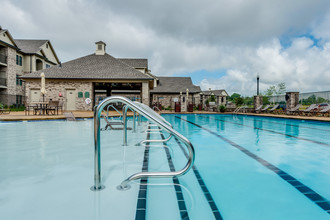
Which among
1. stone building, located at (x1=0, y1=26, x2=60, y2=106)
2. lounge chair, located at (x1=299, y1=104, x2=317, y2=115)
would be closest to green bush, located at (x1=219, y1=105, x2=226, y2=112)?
lounge chair, located at (x1=299, y1=104, x2=317, y2=115)

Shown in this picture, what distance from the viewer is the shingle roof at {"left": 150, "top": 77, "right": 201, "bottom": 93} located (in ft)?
106

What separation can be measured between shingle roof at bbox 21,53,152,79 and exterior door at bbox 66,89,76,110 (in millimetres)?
1533

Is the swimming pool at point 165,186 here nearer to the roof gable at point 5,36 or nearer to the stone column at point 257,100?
the stone column at point 257,100

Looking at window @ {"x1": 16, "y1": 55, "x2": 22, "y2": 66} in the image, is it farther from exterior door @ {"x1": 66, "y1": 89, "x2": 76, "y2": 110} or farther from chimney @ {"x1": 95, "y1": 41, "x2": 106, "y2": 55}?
exterior door @ {"x1": 66, "y1": 89, "x2": 76, "y2": 110}

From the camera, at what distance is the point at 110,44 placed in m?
24.6

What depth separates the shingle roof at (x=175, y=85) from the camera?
Result: 1270 inches

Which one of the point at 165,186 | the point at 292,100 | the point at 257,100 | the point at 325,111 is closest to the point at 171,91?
the point at 257,100

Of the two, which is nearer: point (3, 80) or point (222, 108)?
point (3, 80)

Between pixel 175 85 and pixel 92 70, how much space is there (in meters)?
16.9

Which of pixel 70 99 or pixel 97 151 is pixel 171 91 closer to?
pixel 70 99

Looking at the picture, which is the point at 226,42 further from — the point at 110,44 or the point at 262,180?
the point at 262,180

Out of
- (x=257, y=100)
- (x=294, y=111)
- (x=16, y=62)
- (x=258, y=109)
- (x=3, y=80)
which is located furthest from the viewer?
(x=16, y=62)

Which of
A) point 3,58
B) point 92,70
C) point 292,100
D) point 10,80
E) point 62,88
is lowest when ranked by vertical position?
point 292,100

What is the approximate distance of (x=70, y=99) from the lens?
63.5 ft
